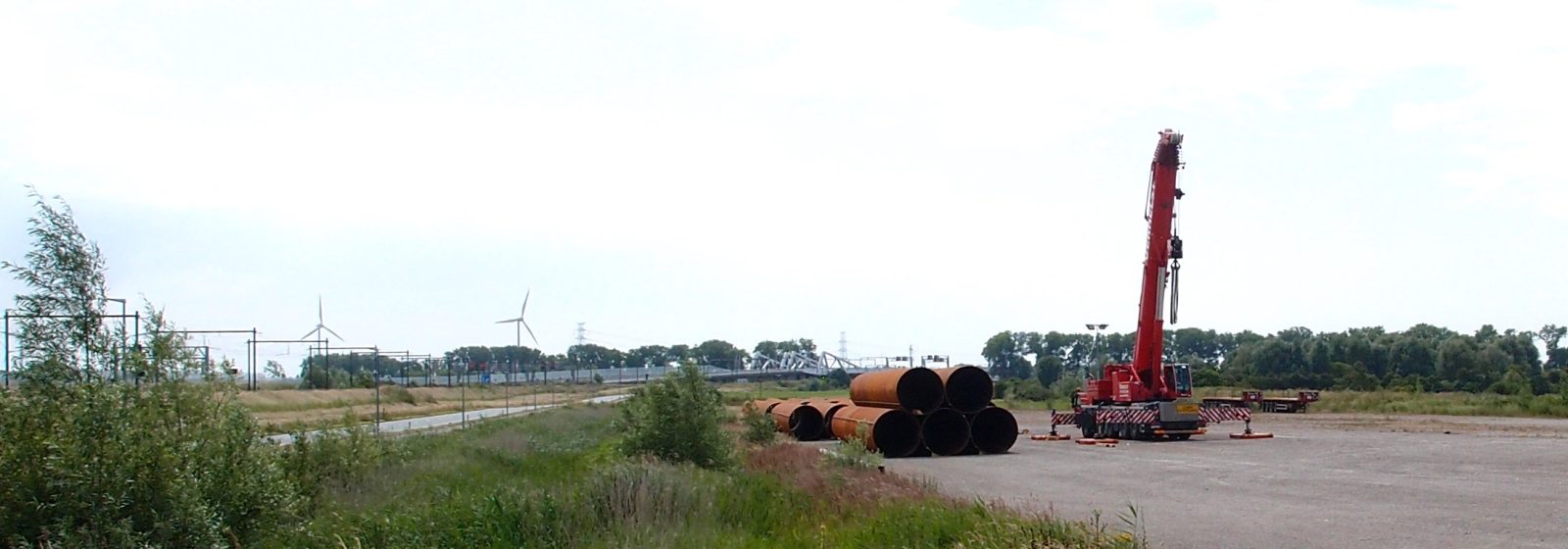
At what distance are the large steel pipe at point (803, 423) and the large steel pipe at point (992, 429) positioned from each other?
11223mm

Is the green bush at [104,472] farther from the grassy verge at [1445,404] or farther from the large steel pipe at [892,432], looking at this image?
the grassy verge at [1445,404]

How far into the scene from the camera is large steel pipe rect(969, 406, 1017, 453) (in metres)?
34.9

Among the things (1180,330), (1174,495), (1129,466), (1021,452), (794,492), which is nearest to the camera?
(794,492)

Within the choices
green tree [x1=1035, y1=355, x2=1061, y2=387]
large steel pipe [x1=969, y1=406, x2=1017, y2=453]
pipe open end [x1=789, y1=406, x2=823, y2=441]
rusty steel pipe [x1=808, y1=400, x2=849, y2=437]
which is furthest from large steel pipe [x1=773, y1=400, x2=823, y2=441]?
green tree [x1=1035, y1=355, x2=1061, y2=387]

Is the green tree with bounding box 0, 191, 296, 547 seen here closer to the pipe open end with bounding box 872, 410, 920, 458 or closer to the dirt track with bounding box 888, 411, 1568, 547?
the dirt track with bounding box 888, 411, 1568, 547

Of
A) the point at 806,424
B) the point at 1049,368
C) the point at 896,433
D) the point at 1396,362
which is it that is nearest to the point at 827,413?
the point at 806,424

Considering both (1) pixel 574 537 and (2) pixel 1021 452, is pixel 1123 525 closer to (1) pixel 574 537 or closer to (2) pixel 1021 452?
(1) pixel 574 537

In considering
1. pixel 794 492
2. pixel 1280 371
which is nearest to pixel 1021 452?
pixel 794 492

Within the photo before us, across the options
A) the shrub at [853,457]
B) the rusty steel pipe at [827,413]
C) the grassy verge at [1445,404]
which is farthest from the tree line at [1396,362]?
the shrub at [853,457]

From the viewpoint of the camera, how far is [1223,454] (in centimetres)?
2997

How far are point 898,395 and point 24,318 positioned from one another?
2588cm

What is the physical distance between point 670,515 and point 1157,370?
1036 inches

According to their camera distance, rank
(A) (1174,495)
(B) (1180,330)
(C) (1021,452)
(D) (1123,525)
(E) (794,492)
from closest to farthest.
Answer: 1. (D) (1123,525)
2. (E) (794,492)
3. (A) (1174,495)
4. (C) (1021,452)
5. (B) (1180,330)

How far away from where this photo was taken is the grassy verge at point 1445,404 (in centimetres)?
5300
